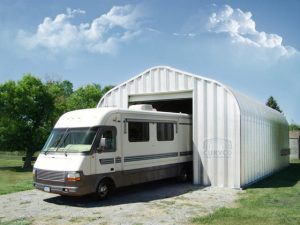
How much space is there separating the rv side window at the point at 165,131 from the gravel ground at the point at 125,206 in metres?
2.03

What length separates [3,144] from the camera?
34.3 m

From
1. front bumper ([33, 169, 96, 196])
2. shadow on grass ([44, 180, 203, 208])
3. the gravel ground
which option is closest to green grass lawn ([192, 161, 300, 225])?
the gravel ground

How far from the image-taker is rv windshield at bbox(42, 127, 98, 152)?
12336 millimetres

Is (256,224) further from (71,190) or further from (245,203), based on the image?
(71,190)

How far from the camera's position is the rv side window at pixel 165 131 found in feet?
50.7

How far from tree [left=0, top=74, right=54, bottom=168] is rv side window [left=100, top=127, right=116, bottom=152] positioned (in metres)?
23.1

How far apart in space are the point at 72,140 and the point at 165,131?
14.8 ft

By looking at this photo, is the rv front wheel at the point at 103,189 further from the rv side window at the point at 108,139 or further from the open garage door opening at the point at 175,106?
the open garage door opening at the point at 175,106

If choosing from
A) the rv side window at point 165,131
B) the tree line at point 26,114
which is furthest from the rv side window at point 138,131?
the tree line at point 26,114

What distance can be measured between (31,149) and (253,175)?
23882 millimetres

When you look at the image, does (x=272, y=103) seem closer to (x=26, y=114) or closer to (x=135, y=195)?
(x=26, y=114)

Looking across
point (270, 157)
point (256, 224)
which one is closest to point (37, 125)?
point (270, 157)

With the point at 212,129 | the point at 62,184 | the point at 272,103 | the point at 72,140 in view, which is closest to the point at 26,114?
the point at 212,129

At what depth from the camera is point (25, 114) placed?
117 feet
